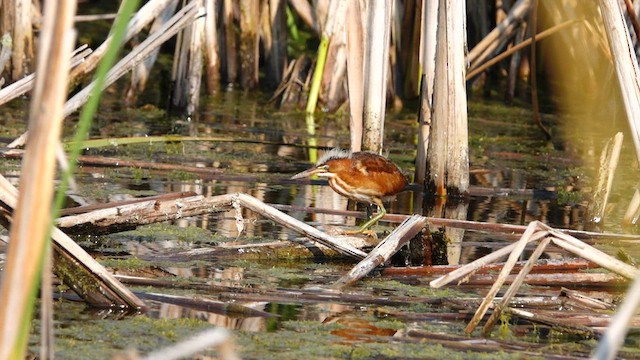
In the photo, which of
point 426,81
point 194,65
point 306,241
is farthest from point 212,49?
point 306,241

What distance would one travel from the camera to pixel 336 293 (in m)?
4.57

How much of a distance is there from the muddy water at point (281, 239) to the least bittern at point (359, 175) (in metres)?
0.23

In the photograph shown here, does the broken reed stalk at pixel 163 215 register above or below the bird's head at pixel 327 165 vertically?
below

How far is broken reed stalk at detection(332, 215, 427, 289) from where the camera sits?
15.7 feet

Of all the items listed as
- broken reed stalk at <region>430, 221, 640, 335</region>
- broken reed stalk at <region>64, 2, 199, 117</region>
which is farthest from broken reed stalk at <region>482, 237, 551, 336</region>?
broken reed stalk at <region>64, 2, 199, 117</region>

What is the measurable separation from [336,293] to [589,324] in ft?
3.35

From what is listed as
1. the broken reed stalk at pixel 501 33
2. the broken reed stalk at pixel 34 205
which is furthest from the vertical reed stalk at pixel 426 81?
the broken reed stalk at pixel 34 205

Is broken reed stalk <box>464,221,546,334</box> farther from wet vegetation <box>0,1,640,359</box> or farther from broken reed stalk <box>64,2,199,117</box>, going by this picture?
broken reed stalk <box>64,2,199,117</box>

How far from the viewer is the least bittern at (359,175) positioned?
239 inches

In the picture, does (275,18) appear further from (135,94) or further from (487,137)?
(487,137)

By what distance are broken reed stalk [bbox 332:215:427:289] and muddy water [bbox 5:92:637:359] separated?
0.30 ft

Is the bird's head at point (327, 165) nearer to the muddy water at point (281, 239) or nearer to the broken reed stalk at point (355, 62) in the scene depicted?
the muddy water at point (281, 239)

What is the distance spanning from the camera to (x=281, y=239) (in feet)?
19.0

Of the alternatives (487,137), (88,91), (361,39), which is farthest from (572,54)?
(88,91)
